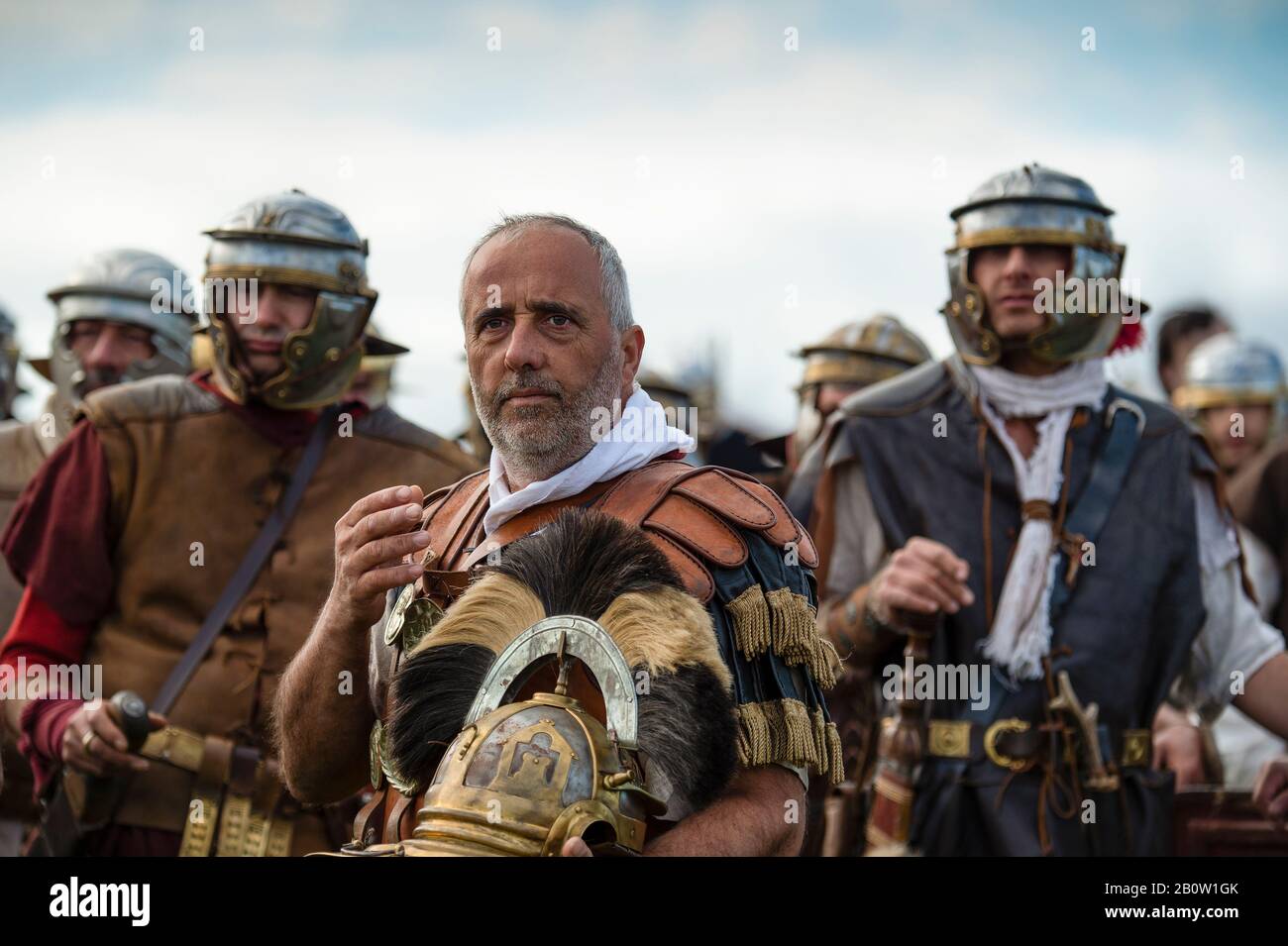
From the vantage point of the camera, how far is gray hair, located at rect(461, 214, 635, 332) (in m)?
4.71

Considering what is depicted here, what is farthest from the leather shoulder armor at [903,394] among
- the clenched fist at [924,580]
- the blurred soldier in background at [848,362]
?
the blurred soldier in background at [848,362]

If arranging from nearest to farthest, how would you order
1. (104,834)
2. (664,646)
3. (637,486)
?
1. (664,646)
2. (637,486)
3. (104,834)

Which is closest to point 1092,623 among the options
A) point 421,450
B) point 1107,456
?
point 1107,456

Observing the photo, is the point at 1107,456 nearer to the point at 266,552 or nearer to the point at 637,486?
the point at 266,552

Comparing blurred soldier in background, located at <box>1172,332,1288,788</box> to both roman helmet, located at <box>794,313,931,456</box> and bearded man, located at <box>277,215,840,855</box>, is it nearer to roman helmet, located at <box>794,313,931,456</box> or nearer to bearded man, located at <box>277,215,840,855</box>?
roman helmet, located at <box>794,313,931,456</box>

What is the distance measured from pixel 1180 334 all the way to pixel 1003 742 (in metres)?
8.48

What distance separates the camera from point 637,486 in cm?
466

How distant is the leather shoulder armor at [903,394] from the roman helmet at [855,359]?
3.03m

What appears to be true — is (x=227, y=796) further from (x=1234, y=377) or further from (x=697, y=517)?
(x=1234, y=377)

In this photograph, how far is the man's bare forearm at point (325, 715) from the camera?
4766 millimetres

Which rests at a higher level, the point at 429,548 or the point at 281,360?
the point at 281,360

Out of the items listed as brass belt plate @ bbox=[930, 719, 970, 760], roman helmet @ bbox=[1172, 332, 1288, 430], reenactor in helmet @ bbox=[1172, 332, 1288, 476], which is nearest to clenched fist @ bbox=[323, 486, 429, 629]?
brass belt plate @ bbox=[930, 719, 970, 760]

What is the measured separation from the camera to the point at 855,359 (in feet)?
38.6
